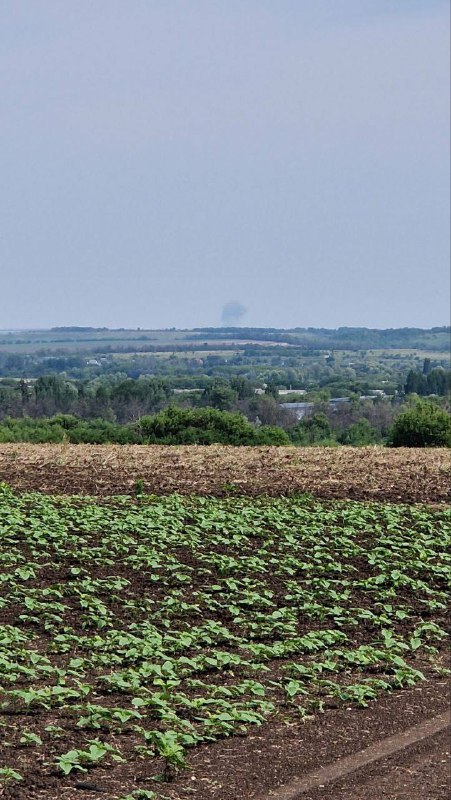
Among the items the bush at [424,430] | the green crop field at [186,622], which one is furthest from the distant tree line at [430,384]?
the green crop field at [186,622]

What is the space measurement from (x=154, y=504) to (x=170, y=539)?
2.59m

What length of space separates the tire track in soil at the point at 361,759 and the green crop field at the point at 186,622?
0.59 meters

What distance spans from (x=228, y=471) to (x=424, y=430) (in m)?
12.1

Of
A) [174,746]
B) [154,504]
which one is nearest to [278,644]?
[174,746]

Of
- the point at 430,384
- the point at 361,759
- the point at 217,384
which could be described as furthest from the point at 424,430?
the point at 430,384

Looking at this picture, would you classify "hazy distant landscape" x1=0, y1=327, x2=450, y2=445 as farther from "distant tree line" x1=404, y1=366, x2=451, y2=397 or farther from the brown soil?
the brown soil

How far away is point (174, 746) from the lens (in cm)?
714

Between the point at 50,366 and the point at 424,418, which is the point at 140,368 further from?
the point at 424,418

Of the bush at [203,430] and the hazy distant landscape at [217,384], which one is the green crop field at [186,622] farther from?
the bush at [203,430]

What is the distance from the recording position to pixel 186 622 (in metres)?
10.5

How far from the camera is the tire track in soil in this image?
7.09m

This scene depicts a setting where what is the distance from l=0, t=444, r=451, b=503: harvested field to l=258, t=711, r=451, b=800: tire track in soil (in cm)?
909

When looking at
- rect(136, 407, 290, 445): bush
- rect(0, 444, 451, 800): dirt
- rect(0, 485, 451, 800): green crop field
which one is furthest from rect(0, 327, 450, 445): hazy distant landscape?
rect(0, 444, 451, 800): dirt

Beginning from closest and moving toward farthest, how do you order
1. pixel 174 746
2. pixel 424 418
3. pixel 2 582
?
1. pixel 174 746
2. pixel 2 582
3. pixel 424 418
